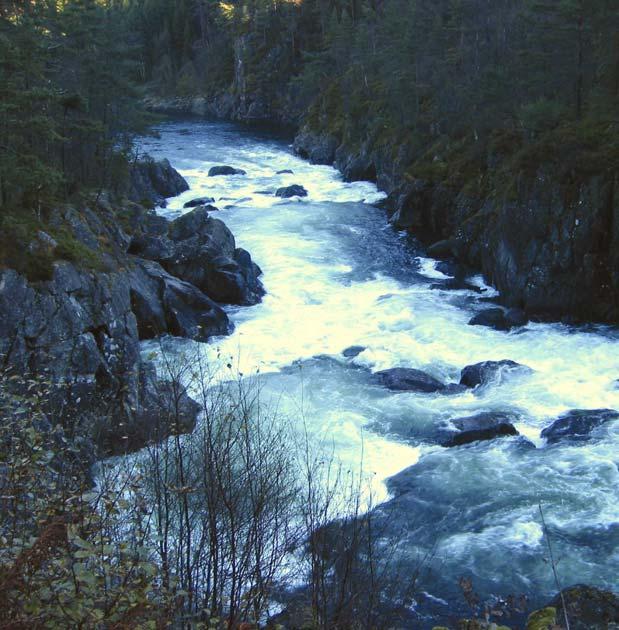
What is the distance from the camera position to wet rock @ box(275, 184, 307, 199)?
51531 millimetres

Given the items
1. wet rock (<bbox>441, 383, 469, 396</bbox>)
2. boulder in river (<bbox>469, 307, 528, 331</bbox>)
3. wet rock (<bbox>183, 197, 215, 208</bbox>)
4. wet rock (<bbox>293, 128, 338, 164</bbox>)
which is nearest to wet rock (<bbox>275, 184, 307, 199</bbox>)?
wet rock (<bbox>183, 197, 215, 208</bbox>)

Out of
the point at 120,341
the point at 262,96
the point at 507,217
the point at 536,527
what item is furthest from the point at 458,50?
the point at 262,96

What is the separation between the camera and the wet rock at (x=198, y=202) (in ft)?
158

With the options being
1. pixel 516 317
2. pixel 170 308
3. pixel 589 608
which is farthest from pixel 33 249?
pixel 516 317

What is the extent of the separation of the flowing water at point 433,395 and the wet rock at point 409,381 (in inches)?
15.7

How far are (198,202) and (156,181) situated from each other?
4336 millimetres

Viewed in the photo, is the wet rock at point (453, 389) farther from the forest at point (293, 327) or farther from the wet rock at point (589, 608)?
the wet rock at point (589, 608)

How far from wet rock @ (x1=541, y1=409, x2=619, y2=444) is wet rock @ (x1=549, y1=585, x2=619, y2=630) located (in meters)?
7.71

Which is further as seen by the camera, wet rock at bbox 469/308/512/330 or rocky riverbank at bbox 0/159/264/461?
wet rock at bbox 469/308/512/330

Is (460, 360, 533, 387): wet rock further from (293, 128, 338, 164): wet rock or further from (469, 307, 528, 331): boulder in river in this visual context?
(293, 128, 338, 164): wet rock

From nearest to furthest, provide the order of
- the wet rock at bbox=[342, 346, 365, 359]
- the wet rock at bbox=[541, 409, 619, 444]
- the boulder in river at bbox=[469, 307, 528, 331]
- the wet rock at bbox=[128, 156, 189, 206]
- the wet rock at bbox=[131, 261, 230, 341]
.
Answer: the wet rock at bbox=[541, 409, 619, 444] → the wet rock at bbox=[342, 346, 365, 359] → the wet rock at bbox=[131, 261, 230, 341] → the boulder in river at bbox=[469, 307, 528, 331] → the wet rock at bbox=[128, 156, 189, 206]

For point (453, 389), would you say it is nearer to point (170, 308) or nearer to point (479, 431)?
point (479, 431)

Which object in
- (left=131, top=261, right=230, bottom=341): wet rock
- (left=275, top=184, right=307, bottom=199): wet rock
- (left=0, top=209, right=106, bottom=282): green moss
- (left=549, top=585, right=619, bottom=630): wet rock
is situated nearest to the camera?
(left=549, top=585, right=619, bottom=630): wet rock

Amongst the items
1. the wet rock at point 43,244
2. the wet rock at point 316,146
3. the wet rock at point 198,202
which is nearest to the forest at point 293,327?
the wet rock at point 43,244
